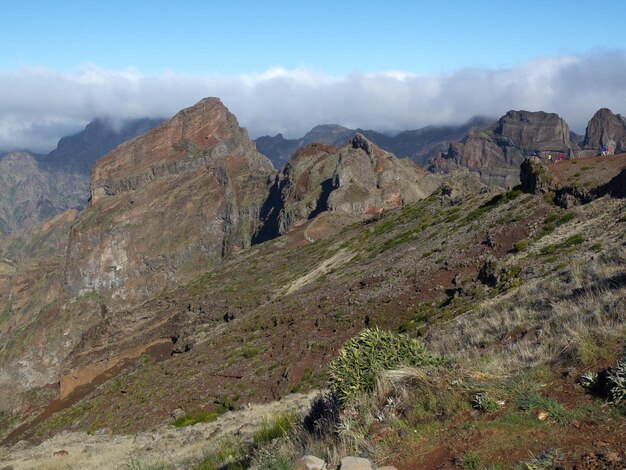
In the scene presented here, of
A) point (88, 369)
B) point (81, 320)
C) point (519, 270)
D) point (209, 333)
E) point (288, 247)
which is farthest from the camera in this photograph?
point (81, 320)

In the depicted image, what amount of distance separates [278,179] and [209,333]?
12484cm

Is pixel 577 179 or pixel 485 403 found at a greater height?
pixel 577 179

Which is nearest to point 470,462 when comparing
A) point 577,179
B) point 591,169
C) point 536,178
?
point 577,179

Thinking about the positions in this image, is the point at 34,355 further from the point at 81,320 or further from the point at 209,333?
the point at 209,333

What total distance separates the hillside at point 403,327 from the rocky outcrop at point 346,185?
Result: 0.71 meters

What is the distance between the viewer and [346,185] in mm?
140500

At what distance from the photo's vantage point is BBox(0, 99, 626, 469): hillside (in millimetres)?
8789

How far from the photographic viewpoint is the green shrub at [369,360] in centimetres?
1066

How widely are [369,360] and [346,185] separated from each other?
13071 cm

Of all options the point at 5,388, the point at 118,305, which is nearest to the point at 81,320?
the point at 118,305

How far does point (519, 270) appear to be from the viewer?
32.8 m

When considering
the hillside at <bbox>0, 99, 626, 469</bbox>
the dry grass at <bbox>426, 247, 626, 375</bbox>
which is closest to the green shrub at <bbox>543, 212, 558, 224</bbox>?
the hillside at <bbox>0, 99, 626, 469</bbox>

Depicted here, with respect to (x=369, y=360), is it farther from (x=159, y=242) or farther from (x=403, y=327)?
(x=159, y=242)

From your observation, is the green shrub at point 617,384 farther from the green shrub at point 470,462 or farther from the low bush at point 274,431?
the low bush at point 274,431
